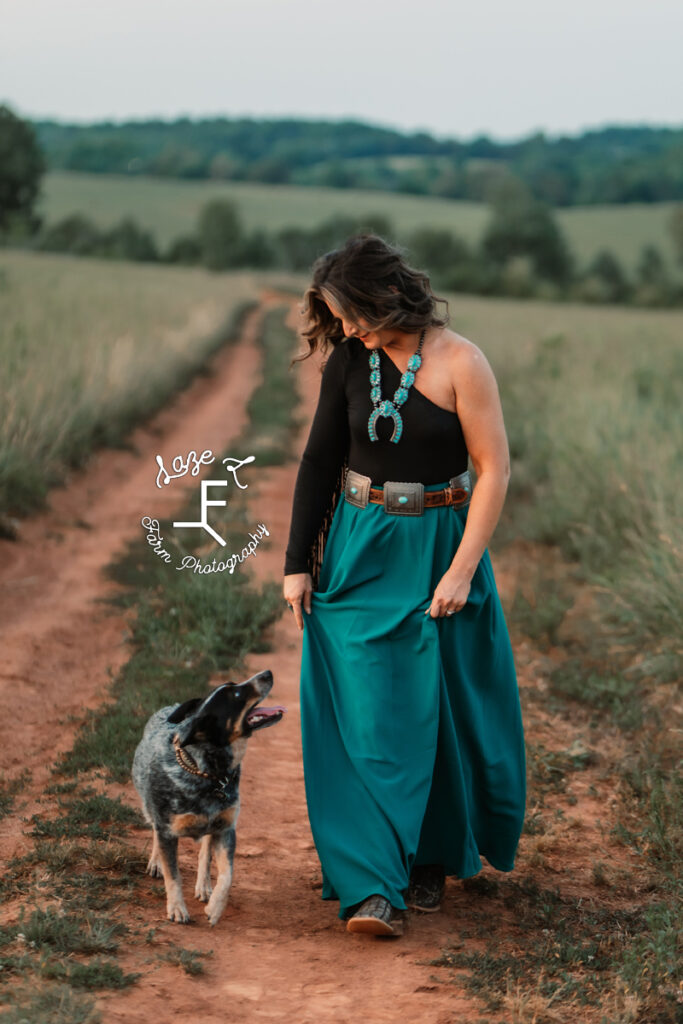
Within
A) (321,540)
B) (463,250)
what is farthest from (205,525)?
(463,250)

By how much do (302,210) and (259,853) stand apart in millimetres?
78936

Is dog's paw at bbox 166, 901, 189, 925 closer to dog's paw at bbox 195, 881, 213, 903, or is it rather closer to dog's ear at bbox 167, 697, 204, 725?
dog's paw at bbox 195, 881, 213, 903

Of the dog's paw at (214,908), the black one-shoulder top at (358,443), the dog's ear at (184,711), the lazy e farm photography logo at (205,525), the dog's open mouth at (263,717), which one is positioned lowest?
the dog's paw at (214,908)

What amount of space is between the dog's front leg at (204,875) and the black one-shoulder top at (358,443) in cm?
100

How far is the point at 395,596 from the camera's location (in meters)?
3.33

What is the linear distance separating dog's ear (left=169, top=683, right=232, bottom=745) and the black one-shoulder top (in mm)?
566

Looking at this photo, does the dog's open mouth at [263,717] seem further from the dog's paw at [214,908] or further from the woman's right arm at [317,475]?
the dog's paw at [214,908]

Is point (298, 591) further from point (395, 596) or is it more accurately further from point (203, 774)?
point (203, 774)

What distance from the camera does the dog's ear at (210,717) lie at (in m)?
3.09

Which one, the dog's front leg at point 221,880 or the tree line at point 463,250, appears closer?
the dog's front leg at point 221,880

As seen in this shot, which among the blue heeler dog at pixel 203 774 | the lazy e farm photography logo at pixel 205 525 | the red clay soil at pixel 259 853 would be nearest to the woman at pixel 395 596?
the red clay soil at pixel 259 853

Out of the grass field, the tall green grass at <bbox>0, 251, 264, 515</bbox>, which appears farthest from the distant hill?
the tall green grass at <bbox>0, 251, 264, 515</bbox>

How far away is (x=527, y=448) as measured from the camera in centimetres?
1056

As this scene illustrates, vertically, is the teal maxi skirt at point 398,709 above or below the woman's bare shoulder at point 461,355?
below
